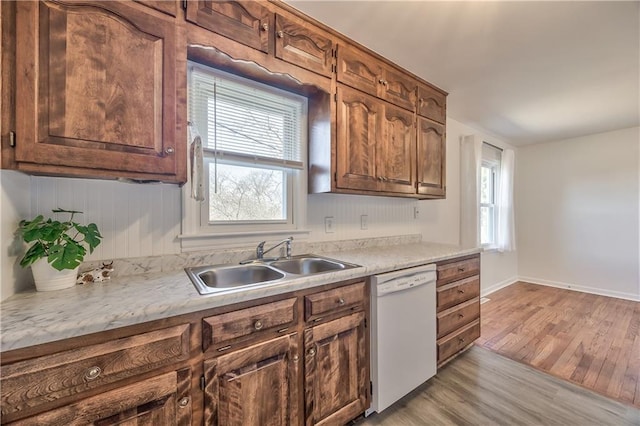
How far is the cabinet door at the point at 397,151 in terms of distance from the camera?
2.00 m

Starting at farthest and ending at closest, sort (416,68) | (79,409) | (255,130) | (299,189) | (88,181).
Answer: (416,68), (299,189), (255,130), (88,181), (79,409)

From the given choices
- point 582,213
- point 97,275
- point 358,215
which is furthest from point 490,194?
point 97,275

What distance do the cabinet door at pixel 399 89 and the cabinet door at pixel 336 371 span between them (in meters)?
1.64

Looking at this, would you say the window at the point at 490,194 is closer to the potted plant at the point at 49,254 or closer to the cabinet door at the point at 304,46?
the cabinet door at the point at 304,46

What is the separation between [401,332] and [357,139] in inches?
51.1

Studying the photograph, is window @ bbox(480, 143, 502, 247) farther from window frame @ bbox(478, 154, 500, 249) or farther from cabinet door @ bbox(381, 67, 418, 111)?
cabinet door @ bbox(381, 67, 418, 111)

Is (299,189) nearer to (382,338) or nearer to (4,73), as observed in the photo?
(382,338)

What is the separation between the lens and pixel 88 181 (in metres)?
1.24

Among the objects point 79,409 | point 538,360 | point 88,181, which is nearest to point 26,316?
point 79,409

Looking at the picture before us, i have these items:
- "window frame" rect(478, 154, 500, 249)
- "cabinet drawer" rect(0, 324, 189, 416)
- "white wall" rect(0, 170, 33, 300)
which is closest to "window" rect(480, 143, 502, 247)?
"window frame" rect(478, 154, 500, 249)

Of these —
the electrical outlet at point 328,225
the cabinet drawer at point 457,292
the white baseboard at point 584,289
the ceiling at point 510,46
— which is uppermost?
the ceiling at point 510,46

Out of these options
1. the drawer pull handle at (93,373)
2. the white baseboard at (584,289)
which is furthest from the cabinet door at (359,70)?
the white baseboard at (584,289)

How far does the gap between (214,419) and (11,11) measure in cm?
160

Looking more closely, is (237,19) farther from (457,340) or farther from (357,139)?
(457,340)
